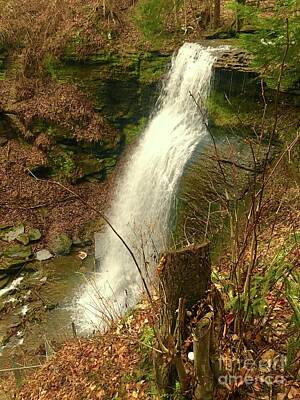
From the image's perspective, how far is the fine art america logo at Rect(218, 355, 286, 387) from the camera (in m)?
2.55

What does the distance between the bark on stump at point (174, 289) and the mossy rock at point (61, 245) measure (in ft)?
24.1

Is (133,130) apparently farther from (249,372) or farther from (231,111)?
(249,372)

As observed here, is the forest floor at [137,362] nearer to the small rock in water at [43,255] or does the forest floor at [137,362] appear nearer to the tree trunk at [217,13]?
the small rock in water at [43,255]

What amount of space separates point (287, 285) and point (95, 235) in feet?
25.9

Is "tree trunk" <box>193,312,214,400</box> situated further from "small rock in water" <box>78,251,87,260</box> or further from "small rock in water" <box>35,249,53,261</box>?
"small rock in water" <box>35,249,53,261</box>

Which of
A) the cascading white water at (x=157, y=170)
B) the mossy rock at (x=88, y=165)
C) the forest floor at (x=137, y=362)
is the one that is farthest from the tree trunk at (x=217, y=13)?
the forest floor at (x=137, y=362)

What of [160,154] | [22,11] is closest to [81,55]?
[22,11]

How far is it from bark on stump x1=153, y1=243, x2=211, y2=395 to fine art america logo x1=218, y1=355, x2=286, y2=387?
0.37 m

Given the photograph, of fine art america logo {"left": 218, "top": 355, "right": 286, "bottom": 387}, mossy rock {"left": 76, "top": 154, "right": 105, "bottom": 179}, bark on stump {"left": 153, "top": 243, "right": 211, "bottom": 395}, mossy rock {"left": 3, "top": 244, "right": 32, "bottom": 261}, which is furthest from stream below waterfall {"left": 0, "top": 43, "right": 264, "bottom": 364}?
fine art america logo {"left": 218, "top": 355, "right": 286, "bottom": 387}

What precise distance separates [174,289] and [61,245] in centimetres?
755

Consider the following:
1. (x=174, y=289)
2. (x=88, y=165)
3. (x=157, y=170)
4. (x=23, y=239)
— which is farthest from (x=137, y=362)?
(x=88, y=165)

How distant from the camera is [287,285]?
2.78 m

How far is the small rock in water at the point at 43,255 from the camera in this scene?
9719 mm

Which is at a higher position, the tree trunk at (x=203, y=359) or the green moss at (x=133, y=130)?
the tree trunk at (x=203, y=359)
